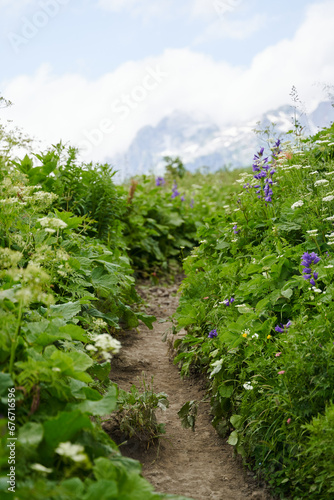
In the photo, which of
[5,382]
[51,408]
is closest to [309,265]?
[51,408]

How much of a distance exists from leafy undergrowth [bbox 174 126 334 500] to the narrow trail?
0.14 meters

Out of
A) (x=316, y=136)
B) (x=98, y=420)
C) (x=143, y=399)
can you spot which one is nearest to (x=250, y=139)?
(x=316, y=136)

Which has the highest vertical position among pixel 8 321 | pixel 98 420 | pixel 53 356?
pixel 8 321

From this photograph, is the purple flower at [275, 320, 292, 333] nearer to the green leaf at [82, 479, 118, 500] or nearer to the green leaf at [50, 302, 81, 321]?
the green leaf at [50, 302, 81, 321]

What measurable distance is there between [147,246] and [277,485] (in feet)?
16.4

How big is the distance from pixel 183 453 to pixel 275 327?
1001 mm

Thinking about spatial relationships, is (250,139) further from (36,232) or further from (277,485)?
(277,485)

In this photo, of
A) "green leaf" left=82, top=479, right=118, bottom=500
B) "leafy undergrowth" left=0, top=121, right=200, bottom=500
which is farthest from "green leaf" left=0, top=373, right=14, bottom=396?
"green leaf" left=82, top=479, right=118, bottom=500

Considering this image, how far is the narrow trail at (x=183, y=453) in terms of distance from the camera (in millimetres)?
2650

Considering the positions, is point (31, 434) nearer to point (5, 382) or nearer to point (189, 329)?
point (5, 382)

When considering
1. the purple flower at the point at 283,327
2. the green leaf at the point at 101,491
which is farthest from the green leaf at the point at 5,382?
the purple flower at the point at 283,327

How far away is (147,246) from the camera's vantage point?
7.23m

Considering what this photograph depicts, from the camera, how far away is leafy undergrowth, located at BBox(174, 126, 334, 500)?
2.46 m

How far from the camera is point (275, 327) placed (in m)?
3.02
